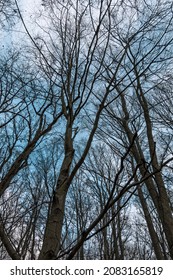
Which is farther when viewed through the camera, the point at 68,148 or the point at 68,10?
the point at 68,10

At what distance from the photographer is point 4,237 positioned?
4.02ft

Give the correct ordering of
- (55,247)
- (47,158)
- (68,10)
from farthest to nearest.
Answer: (47,158) → (68,10) → (55,247)

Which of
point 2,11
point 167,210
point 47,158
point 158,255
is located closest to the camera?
point 2,11

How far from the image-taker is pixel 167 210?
12.0ft

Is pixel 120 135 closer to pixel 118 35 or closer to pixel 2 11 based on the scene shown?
pixel 118 35

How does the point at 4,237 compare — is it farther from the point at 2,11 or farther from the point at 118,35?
the point at 118,35

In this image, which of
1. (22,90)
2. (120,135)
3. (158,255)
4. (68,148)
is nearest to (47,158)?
(120,135)

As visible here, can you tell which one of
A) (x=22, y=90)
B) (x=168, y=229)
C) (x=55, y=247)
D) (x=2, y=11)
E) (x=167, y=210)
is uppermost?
(x=2, y=11)

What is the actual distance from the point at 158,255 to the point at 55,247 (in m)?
4.97
